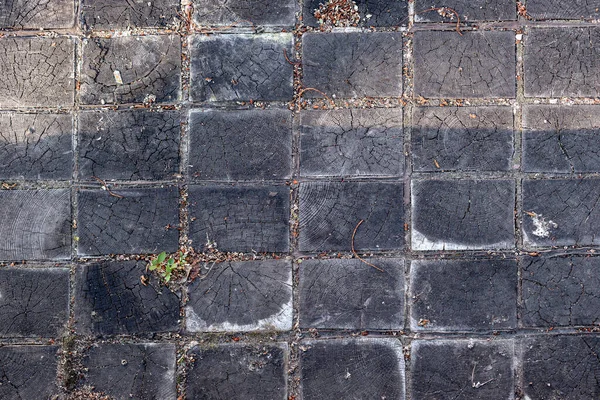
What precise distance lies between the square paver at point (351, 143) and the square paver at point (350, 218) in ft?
0.37

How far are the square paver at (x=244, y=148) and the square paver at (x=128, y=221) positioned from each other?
31 centimetres

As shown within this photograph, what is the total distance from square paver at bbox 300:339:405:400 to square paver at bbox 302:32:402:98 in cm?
172

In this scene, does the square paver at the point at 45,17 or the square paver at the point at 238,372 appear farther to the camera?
the square paver at the point at 45,17

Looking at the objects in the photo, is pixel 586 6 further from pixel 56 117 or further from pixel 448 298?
pixel 56 117

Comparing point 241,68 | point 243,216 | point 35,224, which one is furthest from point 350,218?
point 35,224

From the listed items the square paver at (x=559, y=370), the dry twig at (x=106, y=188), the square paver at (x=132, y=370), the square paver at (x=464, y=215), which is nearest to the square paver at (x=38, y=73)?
the dry twig at (x=106, y=188)

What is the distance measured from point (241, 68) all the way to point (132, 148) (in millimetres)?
934

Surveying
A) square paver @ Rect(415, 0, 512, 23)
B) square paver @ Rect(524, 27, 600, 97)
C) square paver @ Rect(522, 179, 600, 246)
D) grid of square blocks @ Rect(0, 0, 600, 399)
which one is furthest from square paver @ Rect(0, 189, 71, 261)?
square paver @ Rect(524, 27, 600, 97)

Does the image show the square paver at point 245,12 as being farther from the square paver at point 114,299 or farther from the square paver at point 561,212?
the square paver at point 561,212

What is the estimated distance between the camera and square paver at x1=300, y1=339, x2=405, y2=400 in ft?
10.7

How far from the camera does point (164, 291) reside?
10.9 feet

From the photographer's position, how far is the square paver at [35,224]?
3.32 metres

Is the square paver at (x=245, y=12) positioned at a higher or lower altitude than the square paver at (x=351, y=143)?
higher

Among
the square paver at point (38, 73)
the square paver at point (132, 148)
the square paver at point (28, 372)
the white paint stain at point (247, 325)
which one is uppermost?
the square paver at point (38, 73)
